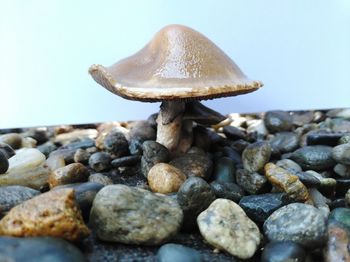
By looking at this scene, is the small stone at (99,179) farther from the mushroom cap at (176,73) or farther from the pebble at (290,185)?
the pebble at (290,185)

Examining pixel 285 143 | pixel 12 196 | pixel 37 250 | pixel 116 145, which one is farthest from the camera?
pixel 285 143

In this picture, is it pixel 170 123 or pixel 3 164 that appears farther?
pixel 170 123

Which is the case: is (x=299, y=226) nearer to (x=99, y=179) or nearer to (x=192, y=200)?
(x=192, y=200)

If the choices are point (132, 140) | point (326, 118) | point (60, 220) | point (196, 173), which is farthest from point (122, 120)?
point (60, 220)

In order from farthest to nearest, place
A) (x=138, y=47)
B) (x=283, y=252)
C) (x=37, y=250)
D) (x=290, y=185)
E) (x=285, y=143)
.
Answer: (x=138, y=47) → (x=285, y=143) → (x=290, y=185) → (x=283, y=252) → (x=37, y=250)

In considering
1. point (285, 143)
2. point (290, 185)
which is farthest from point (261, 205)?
point (285, 143)

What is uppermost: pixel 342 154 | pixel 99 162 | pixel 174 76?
pixel 174 76

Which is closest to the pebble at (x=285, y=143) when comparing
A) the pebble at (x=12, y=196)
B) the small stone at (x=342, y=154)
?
the small stone at (x=342, y=154)
